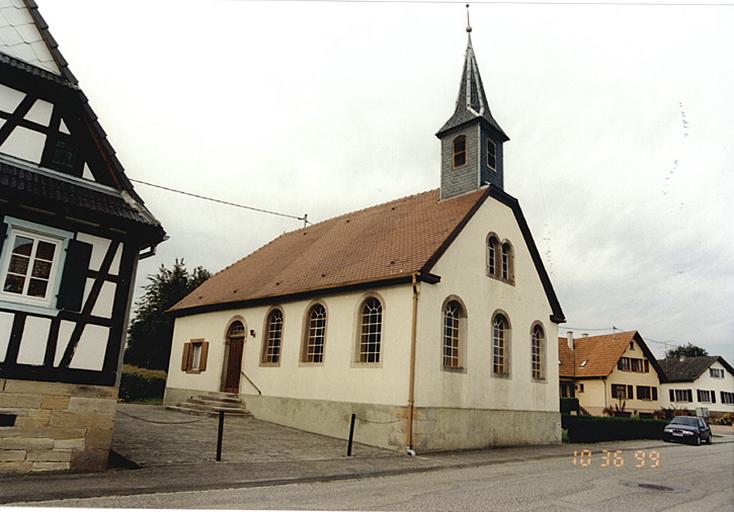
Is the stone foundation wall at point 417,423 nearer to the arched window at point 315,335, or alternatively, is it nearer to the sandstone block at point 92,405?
the arched window at point 315,335

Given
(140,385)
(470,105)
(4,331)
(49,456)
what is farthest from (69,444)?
(140,385)

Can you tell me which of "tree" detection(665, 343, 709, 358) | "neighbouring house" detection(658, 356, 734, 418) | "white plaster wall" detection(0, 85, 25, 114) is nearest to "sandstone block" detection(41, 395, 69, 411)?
"white plaster wall" detection(0, 85, 25, 114)

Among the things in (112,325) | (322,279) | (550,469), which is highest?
(322,279)

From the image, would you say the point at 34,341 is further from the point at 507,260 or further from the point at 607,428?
the point at 607,428

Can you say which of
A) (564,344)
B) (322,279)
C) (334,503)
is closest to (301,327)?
(322,279)

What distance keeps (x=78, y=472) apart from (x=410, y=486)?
5.34 meters

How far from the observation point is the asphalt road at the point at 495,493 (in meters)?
7.11

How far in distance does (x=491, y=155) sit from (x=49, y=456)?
52.9ft

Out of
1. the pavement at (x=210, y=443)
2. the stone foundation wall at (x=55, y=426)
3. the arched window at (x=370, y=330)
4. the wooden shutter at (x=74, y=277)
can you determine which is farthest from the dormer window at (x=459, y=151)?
the stone foundation wall at (x=55, y=426)

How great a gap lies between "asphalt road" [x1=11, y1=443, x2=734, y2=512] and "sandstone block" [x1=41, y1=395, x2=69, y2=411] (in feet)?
7.51

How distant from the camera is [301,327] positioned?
1728 cm

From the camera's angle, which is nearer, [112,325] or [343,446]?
[112,325]

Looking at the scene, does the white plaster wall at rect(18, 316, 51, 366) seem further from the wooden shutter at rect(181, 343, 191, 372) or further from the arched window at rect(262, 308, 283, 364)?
the wooden shutter at rect(181, 343, 191, 372)

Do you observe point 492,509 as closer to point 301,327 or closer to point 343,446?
point 343,446
